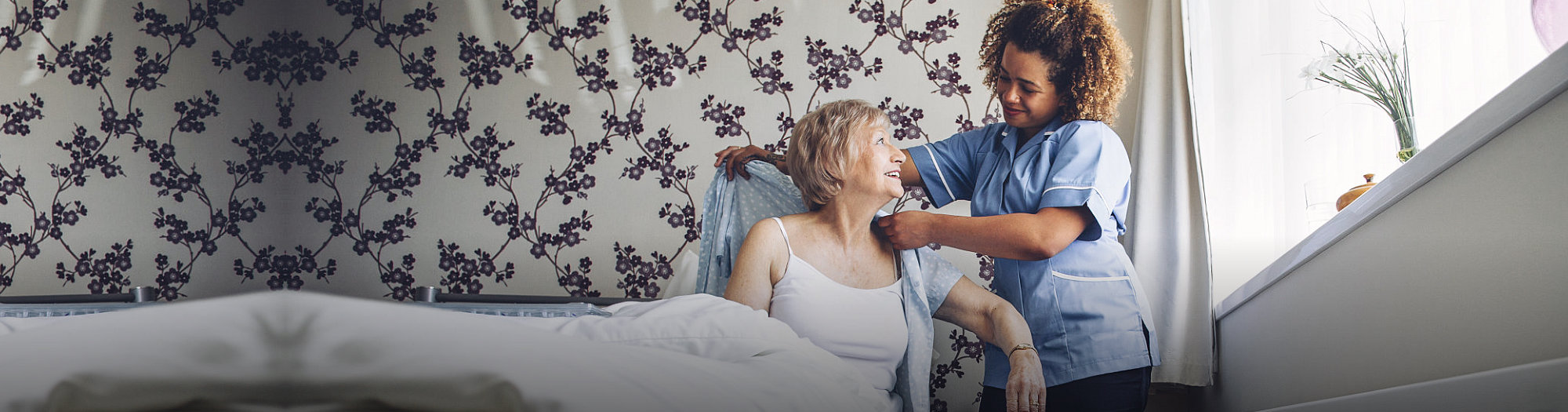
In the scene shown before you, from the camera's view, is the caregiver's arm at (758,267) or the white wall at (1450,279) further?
the caregiver's arm at (758,267)

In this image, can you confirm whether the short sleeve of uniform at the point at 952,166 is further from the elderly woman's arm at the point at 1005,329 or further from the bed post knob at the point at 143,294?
the bed post knob at the point at 143,294

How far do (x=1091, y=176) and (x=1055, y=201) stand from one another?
0.34 feet

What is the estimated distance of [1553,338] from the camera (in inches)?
33.5

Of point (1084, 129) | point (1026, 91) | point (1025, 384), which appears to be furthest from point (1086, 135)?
point (1025, 384)

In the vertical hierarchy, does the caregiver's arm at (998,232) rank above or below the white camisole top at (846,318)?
above

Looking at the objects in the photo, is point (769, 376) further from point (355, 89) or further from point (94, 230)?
point (94, 230)

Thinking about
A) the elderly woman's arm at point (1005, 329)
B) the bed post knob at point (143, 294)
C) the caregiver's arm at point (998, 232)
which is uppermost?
the caregiver's arm at point (998, 232)

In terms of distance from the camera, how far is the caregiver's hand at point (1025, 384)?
69.3 inches

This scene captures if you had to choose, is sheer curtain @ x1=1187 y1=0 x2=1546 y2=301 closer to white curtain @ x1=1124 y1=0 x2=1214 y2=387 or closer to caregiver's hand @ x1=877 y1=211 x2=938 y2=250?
white curtain @ x1=1124 y1=0 x2=1214 y2=387

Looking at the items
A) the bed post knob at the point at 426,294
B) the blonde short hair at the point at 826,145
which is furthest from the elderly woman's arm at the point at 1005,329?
the bed post knob at the point at 426,294

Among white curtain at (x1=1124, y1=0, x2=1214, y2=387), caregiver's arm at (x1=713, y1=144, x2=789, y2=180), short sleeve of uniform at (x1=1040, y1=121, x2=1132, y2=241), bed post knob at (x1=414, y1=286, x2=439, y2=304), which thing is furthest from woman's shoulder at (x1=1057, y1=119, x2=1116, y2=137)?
bed post knob at (x1=414, y1=286, x2=439, y2=304)

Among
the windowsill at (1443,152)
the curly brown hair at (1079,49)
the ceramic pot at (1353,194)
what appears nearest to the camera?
the windowsill at (1443,152)

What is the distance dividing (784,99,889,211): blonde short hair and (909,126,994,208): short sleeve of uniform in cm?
13

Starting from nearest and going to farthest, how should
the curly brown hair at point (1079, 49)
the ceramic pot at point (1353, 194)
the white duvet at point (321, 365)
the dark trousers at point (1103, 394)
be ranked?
the white duvet at point (321, 365) → the ceramic pot at point (1353, 194) → the dark trousers at point (1103, 394) → the curly brown hair at point (1079, 49)
